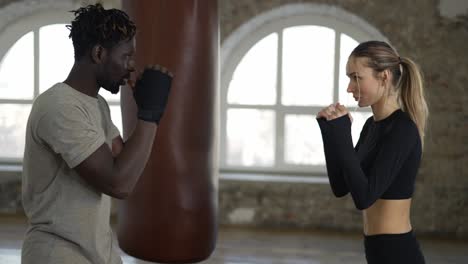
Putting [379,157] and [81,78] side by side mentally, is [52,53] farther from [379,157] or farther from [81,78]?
[379,157]

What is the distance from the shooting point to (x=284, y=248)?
15.0ft

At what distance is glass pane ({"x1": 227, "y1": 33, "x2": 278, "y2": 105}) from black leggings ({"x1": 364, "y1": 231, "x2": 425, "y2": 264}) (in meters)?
3.71

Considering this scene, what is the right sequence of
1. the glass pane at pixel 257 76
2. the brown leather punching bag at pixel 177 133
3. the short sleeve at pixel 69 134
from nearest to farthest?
the short sleeve at pixel 69 134 < the brown leather punching bag at pixel 177 133 < the glass pane at pixel 257 76

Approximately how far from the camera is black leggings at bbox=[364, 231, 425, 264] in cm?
187

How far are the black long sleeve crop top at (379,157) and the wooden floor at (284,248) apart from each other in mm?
2444

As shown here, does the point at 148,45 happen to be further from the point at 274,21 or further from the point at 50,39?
the point at 50,39

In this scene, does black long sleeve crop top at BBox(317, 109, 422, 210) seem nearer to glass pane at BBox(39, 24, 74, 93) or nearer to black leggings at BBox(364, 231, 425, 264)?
black leggings at BBox(364, 231, 425, 264)

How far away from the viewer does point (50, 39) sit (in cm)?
584

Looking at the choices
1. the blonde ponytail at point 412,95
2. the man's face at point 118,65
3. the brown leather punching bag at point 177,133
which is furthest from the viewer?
the brown leather punching bag at point 177,133

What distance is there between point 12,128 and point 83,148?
16.4ft

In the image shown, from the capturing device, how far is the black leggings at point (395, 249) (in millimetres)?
1865

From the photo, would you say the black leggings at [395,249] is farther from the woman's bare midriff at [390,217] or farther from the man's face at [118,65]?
the man's face at [118,65]

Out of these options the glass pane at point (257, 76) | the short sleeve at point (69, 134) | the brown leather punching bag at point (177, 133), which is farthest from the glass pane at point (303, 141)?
the short sleeve at point (69, 134)

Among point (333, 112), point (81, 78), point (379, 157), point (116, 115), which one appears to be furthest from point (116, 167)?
point (116, 115)
